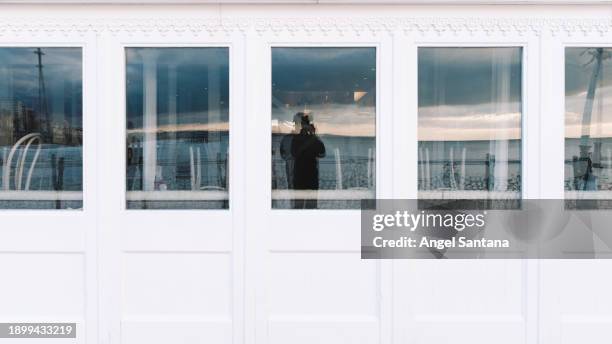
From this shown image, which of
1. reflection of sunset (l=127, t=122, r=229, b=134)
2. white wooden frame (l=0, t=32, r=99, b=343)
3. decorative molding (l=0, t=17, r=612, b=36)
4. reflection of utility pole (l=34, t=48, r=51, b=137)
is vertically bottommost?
white wooden frame (l=0, t=32, r=99, b=343)

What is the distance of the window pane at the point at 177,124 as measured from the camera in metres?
2.99

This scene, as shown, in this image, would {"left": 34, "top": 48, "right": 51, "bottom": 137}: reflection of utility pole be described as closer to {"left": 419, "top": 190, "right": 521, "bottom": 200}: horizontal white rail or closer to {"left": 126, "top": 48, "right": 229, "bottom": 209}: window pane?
{"left": 126, "top": 48, "right": 229, "bottom": 209}: window pane

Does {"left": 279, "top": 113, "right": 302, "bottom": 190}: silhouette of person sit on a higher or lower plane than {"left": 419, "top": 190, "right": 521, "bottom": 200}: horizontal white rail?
higher

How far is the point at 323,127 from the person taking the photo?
9.86ft

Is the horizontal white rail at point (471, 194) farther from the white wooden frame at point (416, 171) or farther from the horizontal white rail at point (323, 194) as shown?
the horizontal white rail at point (323, 194)

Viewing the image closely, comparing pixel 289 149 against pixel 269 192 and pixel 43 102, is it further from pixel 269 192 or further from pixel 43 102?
pixel 43 102

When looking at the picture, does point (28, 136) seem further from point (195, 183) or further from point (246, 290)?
point (246, 290)

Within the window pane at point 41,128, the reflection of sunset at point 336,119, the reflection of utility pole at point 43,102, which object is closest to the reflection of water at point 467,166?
the reflection of sunset at point 336,119

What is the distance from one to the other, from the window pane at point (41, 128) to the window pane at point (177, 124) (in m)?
0.33

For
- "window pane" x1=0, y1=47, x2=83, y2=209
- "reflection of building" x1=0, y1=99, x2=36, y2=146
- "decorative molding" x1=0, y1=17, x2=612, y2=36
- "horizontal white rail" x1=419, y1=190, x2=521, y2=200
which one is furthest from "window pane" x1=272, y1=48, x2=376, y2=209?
"reflection of building" x1=0, y1=99, x2=36, y2=146

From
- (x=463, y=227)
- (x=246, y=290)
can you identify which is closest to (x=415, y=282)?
(x=463, y=227)

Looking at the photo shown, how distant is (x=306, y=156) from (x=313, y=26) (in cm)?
78

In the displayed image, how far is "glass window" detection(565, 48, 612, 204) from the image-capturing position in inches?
117

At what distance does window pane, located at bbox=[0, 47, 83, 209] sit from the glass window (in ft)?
9.67
